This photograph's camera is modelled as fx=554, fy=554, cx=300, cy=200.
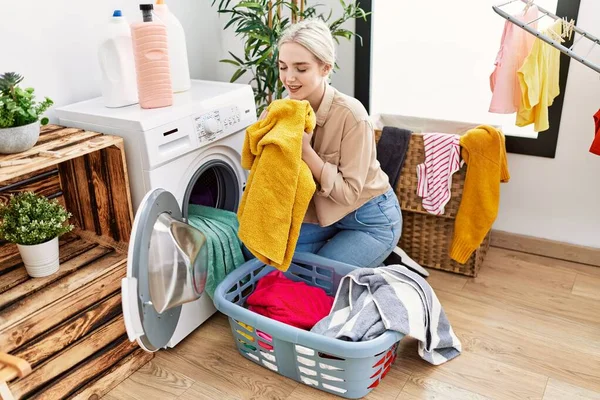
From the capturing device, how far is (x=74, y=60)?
2.07 meters

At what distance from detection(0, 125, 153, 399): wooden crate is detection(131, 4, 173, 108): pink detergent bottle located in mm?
233

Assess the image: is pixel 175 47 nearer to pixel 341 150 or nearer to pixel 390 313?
pixel 341 150

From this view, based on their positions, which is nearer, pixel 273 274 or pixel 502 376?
pixel 502 376

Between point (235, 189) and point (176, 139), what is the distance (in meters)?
0.45

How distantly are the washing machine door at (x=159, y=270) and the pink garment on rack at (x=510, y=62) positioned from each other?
1323 mm

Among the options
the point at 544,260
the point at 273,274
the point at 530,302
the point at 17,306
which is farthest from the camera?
the point at 544,260

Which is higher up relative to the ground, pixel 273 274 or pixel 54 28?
pixel 54 28

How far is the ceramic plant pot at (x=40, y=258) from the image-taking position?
171cm

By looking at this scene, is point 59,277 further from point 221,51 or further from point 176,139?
point 221,51

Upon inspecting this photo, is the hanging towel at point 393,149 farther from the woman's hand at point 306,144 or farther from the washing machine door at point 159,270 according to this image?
the washing machine door at point 159,270

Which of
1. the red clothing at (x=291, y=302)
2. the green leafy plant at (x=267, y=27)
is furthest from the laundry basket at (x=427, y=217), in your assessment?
the red clothing at (x=291, y=302)

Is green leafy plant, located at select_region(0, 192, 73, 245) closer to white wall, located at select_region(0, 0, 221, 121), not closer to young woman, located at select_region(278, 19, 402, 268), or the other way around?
white wall, located at select_region(0, 0, 221, 121)

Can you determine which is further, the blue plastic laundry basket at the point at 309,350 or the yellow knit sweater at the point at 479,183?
the yellow knit sweater at the point at 479,183

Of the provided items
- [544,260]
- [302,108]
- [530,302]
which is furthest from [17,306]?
[544,260]
